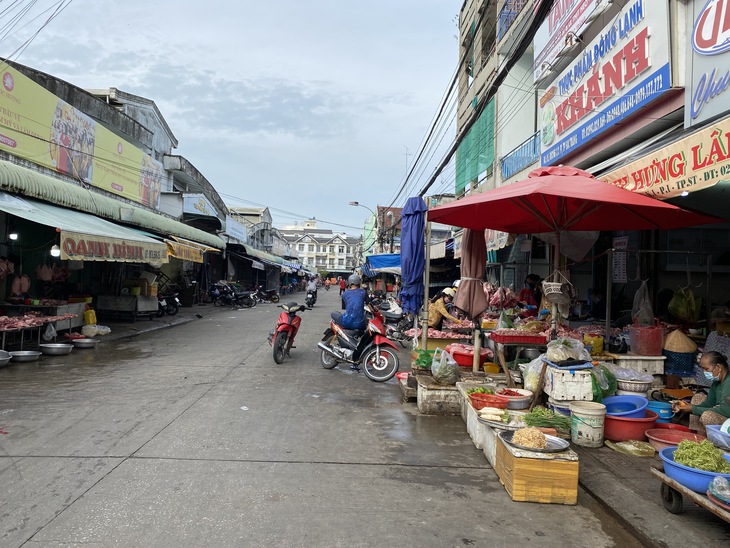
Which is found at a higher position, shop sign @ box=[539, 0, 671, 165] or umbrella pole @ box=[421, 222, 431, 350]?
shop sign @ box=[539, 0, 671, 165]

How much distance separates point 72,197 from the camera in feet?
39.6

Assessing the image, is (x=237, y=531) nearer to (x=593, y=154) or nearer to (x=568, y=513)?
(x=568, y=513)

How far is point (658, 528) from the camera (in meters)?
3.43

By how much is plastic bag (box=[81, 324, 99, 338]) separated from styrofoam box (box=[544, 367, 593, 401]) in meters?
11.0

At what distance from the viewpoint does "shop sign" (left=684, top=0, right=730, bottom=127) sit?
503 centimetres

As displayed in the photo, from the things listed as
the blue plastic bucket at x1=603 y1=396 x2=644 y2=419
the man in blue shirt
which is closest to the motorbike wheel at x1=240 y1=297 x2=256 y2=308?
the man in blue shirt

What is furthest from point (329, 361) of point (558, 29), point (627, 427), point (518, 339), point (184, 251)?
point (558, 29)

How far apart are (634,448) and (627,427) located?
0.94 ft

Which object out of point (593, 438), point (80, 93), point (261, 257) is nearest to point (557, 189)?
point (593, 438)

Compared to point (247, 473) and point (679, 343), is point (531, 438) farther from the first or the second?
point (679, 343)

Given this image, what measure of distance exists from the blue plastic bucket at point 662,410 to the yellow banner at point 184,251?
12.3 metres

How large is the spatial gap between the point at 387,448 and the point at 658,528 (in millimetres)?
2394

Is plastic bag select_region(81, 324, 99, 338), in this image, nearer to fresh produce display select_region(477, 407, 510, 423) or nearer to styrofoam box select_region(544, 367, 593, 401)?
fresh produce display select_region(477, 407, 510, 423)

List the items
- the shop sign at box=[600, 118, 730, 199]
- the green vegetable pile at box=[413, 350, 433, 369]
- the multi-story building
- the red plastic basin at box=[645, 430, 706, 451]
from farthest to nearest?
the multi-story building → the green vegetable pile at box=[413, 350, 433, 369] → the red plastic basin at box=[645, 430, 706, 451] → the shop sign at box=[600, 118, 730, 199]
